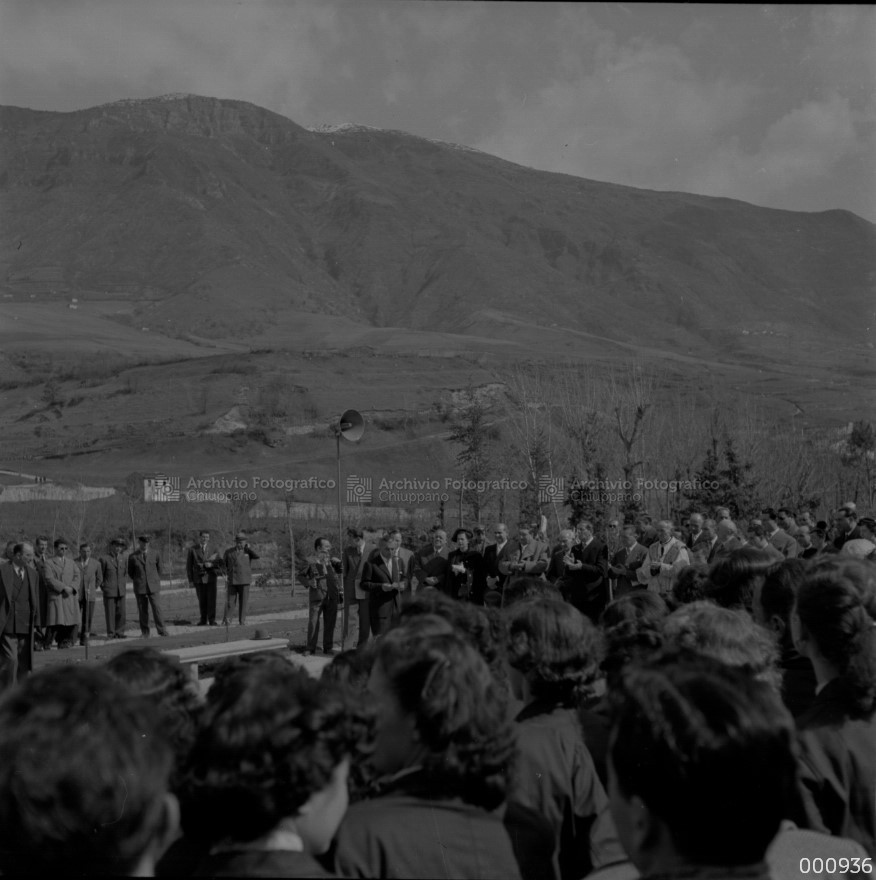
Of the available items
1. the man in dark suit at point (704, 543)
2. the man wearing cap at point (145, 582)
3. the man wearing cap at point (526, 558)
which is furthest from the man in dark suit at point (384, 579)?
the man wearing cap at point (145, 582)

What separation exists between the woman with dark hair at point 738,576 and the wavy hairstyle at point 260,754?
10.6 ft

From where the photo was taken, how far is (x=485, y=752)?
2756mm

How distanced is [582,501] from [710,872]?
32.5 meters

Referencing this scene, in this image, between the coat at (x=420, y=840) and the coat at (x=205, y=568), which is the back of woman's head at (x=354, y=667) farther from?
the coat at (x=205, y=568)

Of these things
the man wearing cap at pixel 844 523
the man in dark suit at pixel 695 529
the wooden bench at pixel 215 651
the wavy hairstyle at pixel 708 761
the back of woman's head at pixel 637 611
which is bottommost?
the wooden bench at pixel 215 651

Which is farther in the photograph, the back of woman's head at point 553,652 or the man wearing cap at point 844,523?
the man wearing cap at point 844,523

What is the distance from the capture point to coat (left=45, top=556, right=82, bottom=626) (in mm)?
16094

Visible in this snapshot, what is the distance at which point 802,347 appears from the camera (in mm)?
181625

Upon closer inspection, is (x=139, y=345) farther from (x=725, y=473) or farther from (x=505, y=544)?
(x=505, y=544)

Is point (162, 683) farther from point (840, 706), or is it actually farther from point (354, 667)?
point (840, 706)

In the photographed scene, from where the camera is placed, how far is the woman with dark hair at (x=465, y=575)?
44.9ft

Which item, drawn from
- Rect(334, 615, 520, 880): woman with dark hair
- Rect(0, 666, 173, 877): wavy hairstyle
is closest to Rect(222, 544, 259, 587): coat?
Rect(334, 615, 520, 880): woman with dark hair

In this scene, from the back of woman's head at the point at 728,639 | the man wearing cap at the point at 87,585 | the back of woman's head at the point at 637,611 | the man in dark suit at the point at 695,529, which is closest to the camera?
the back of woman's head at the point at 728,639

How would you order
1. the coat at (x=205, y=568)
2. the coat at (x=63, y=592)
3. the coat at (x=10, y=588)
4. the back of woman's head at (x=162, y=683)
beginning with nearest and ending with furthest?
the back of woman's head at (x=162, y=683) < the coat at (x=10, y=588) < the coat at (x=63, y=592) < the coat at (x=205, y=568)
